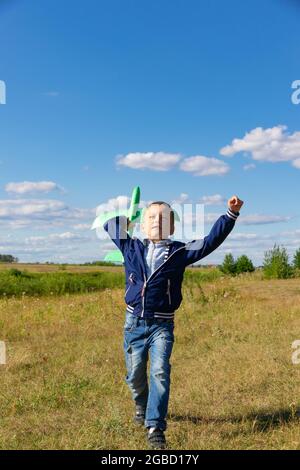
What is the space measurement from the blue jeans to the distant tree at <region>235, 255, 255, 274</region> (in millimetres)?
30698

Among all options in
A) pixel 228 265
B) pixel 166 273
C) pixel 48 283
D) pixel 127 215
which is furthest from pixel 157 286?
pixel 228 265

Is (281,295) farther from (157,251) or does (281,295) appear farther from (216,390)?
(157,251)

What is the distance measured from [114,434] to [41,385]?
6.51 ft

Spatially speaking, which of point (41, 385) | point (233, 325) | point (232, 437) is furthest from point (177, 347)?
point (232, 437)

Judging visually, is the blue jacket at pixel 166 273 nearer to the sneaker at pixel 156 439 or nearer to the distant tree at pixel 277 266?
the sneaker at pixel 156 439

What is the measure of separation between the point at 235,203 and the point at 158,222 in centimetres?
63

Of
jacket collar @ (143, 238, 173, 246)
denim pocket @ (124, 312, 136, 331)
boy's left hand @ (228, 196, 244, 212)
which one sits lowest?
denim pocket @ (124, 312, 136, 331)

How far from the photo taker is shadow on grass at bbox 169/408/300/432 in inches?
185

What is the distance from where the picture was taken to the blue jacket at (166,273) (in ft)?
13.9

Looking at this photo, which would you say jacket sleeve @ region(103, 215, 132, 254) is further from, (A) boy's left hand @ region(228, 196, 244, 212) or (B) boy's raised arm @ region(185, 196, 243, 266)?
(A) boy's left hand @ region(228, 196, 244, 212)

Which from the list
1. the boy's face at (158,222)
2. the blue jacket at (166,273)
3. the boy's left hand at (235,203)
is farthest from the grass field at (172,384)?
the boy's left hand at (235,203)

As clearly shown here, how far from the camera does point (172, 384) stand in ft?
20.3

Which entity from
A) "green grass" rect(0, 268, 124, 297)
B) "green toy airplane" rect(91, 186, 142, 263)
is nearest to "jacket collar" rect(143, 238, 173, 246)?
"green toy airplane" rect(91, 186, 142, 263)

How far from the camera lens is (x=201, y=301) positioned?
12984mm
